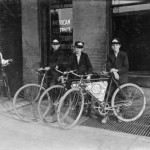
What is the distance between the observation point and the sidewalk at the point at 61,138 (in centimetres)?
473

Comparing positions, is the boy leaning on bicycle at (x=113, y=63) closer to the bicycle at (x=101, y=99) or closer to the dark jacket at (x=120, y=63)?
the dark jacket at (x=120, y=63)

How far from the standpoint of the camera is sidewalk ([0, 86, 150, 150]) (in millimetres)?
4727

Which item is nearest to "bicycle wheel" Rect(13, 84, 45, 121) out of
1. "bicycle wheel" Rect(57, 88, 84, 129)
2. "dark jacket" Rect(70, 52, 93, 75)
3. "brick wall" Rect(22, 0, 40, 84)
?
"bicycle wheel" Rect(57, 88, 84, 129)

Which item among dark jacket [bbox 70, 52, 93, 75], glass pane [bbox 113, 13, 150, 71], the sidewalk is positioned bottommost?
the sidewalk

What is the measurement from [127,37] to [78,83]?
198 cm

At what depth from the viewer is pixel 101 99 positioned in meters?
5.94

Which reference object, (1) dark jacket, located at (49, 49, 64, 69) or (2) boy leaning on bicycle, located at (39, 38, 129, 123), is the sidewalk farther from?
(1) dark jacket, located at (49, 49, 64, 69)

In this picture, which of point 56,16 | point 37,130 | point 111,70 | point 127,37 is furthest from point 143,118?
point 56,16

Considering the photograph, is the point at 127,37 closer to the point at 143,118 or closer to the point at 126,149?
the point at 143,118

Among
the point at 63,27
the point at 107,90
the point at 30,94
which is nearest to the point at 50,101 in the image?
the point at 30,94

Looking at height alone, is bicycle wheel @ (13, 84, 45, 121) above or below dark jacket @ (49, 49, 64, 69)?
below

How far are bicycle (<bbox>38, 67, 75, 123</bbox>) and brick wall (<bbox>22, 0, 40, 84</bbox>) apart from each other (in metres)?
2.28

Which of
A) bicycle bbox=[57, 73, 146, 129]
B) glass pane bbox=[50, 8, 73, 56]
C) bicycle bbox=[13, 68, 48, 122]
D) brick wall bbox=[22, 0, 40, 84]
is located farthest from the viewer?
brick wall bbox=[22, 0, 40, 84]

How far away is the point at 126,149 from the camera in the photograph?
461cm
